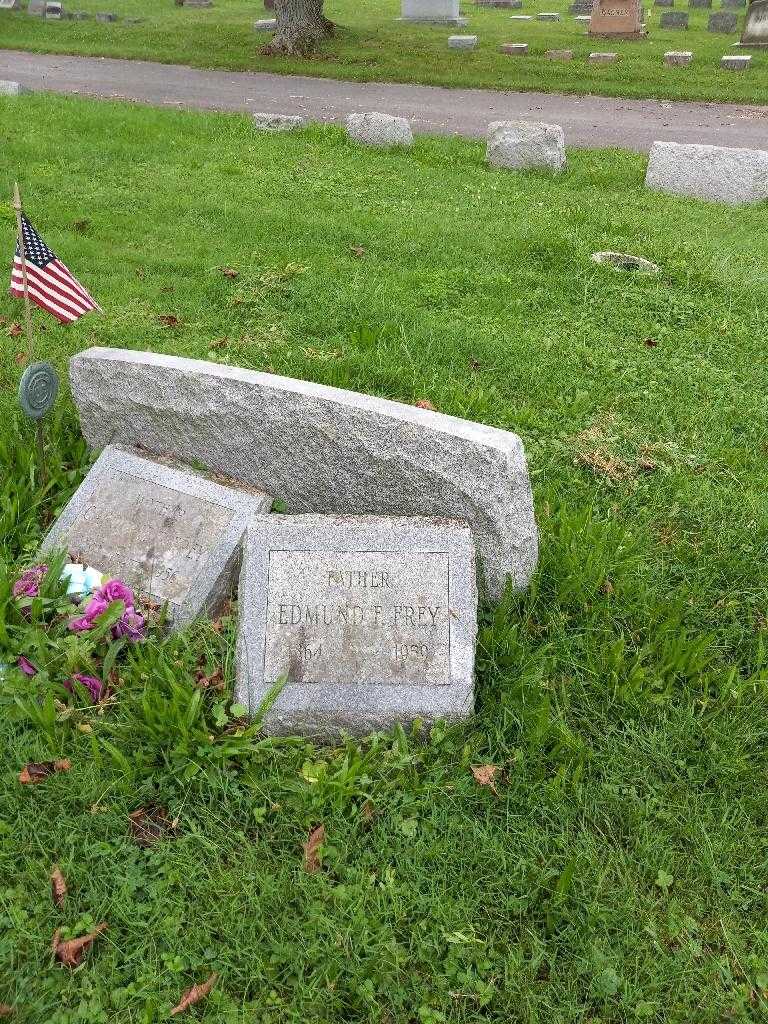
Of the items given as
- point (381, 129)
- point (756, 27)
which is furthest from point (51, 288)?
point (756, 27)

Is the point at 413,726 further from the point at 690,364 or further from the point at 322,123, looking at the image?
the point at 322,123

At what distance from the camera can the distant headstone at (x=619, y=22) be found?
18.2m

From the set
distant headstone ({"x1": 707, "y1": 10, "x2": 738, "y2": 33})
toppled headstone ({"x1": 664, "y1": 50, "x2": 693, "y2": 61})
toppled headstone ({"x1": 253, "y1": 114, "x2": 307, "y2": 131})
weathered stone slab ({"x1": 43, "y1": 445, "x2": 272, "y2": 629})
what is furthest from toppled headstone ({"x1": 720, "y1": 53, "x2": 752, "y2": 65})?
weathered stone slab ({"x1": 43, "y1": 445, "x2": 272, "y2": 629})

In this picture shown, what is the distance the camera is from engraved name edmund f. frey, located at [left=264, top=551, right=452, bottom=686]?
2.90 metres

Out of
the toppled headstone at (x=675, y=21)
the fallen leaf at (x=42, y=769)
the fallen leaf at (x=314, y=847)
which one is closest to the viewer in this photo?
the fallen leaf at (x=314, y=847)

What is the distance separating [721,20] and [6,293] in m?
19.6

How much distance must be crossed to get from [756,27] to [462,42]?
5938mm

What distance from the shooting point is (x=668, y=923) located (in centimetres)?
245

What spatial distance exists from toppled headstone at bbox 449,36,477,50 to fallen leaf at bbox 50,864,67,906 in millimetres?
18390

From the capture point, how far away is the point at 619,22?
18.2 metres

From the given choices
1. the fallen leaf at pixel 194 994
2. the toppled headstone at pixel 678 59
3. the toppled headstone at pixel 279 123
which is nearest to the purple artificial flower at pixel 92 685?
the fallen leaf at pixel 194 994

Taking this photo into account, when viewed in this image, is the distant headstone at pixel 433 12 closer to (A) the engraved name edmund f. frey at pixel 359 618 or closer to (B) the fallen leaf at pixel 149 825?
(A) the engraved name edmund f. frey at pixel 359 618

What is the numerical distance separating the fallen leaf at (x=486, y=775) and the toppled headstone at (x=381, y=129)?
860 centimetres

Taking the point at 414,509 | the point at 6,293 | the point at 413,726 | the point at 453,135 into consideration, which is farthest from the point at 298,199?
the point at 413,726
